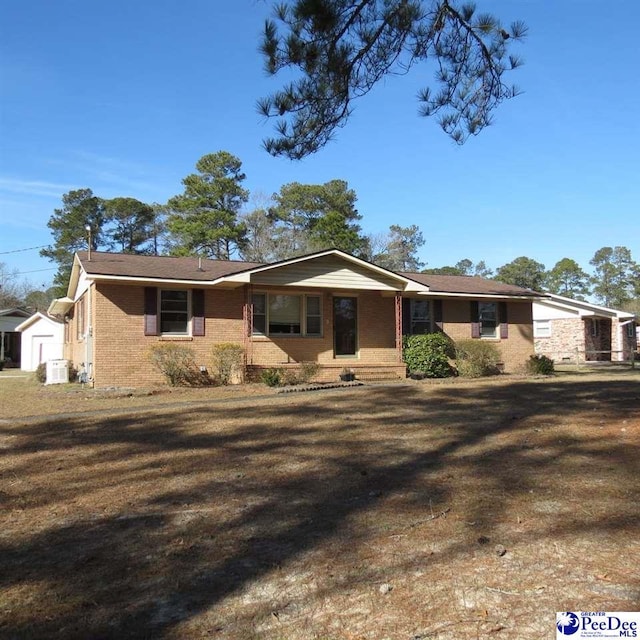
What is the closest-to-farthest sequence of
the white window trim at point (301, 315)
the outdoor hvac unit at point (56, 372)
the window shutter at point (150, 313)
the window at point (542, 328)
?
the window shutter at point (150, 313), the white window trim at point (301, 315), the outdoor hvac unit at point (56, 372), the window at point (542, 328)

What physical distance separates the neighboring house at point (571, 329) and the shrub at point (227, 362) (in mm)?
19623

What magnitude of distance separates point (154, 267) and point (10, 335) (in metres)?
25.1

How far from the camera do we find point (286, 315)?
59.6 ft

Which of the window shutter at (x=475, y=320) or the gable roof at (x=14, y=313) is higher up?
the gable roof at (x=14, y=313)

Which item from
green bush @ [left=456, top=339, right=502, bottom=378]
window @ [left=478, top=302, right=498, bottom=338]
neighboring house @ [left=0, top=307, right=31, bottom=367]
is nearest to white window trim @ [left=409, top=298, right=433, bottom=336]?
green bush @ [left=456, top=339, right=502, bottom=378]

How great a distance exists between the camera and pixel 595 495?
4906 mm

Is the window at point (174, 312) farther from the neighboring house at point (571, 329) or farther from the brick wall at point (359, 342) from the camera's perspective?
the neighboring house at point (571, 329)

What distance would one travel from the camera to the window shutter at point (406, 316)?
19844 mm

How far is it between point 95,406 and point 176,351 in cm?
402

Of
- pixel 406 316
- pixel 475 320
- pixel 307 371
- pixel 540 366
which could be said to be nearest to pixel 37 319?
pixel 307 371

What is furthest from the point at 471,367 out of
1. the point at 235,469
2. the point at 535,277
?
the point at 535,277

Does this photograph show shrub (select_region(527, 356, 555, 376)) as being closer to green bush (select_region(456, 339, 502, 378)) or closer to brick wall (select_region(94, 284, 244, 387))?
green bush (select_region(456, 339, 502, 378))

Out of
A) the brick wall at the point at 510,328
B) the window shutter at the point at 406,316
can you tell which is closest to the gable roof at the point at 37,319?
the window shutter at the point at 406,316

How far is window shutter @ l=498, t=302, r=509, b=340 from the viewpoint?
21203 millimetres
